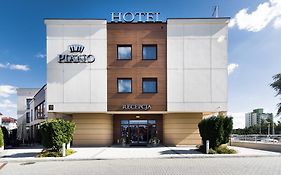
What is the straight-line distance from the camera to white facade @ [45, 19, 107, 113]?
79.5ft

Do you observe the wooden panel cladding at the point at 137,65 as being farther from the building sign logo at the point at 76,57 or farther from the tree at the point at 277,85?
the tree at the point at 277,85

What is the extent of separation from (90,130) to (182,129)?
9.48 m

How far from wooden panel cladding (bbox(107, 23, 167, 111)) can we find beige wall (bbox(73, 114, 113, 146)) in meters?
2.75

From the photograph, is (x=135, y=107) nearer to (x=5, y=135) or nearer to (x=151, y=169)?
(x=151, y=169)

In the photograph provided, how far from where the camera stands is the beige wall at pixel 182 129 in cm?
2620

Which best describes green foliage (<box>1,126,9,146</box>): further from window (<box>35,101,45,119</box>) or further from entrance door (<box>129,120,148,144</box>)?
entrance door (<box>129,120,148,144</box>)

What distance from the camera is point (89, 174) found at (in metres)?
11.9

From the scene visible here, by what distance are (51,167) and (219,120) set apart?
12.1m

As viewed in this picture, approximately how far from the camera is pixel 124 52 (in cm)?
2539

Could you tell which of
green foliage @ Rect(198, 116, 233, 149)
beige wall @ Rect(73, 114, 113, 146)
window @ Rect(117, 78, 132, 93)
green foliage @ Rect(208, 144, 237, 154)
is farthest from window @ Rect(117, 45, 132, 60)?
green foliage @ Rect(208, 144, 237, 154)

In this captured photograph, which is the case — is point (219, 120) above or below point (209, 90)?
below

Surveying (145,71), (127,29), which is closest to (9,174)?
(145,71)

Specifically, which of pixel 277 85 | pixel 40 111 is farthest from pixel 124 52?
pixel 277 85

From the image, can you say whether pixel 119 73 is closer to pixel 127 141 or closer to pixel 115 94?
pixel 115 94
